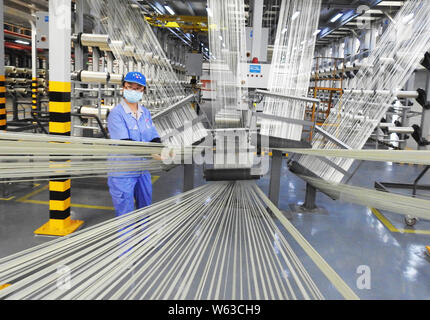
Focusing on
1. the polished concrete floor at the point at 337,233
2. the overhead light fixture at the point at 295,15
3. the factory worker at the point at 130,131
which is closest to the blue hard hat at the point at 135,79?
the factory worker at the point at 130,131

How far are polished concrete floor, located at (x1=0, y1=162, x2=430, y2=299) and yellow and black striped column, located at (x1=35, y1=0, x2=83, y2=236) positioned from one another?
0.62ft

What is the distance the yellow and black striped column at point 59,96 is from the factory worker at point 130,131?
73cm

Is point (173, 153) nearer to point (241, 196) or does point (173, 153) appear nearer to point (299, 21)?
point (241, 196)

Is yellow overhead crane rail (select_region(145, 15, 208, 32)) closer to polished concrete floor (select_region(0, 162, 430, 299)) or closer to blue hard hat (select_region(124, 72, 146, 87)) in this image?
polished concrete floor (select_region(0, 162, 430, 299))

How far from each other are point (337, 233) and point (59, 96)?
10.0 ft

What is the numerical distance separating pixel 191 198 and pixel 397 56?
3.50 meters

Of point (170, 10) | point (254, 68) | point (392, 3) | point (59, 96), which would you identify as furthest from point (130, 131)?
point (170, 10)

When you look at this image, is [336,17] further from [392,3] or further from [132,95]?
[132,95]

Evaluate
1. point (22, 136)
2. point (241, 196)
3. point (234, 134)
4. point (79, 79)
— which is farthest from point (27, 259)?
point (79, 79)

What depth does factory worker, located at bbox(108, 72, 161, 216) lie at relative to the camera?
2.44 metres

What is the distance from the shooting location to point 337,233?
10.9ft

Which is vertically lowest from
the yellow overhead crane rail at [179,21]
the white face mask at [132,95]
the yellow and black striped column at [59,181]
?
the yellow and black striped column at [59,181]

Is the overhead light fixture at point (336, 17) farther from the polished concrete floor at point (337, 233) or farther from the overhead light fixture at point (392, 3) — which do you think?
the polished concrete floor at point (337, 233)

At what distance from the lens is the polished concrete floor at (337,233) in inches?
96.6
